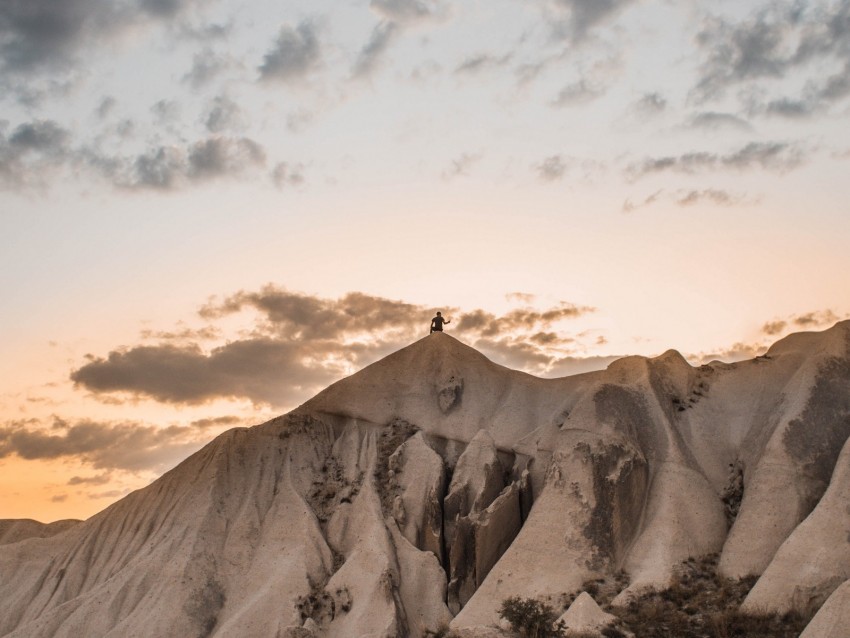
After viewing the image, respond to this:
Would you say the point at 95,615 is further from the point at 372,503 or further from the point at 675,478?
the point at 675,478

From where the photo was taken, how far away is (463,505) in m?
62.1

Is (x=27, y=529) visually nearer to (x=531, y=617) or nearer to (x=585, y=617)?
(x=531, y=617)

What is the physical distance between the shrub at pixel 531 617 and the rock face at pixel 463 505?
3.31ft

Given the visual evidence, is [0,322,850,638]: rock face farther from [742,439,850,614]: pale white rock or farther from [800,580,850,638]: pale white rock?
[800,580,850,638]: pale white rock

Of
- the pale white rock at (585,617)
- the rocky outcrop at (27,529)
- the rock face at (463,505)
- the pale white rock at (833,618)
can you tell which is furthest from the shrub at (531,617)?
the rocky outcrop at (27,529)

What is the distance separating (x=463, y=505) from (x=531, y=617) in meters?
10.4

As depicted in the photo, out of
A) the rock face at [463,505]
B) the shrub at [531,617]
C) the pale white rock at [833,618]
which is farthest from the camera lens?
the rock face at [463,505]

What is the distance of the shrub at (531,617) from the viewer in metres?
51.3

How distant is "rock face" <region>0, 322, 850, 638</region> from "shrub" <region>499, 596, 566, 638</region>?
3.31 ft

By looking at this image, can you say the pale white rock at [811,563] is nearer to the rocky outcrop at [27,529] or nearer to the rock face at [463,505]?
the rock face at [463,505]

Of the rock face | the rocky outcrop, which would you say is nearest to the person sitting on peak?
the rock face

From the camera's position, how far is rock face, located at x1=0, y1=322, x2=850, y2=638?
56219mm

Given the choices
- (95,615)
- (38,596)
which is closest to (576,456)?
(95,615)

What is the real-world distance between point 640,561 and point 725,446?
9.36 metres
